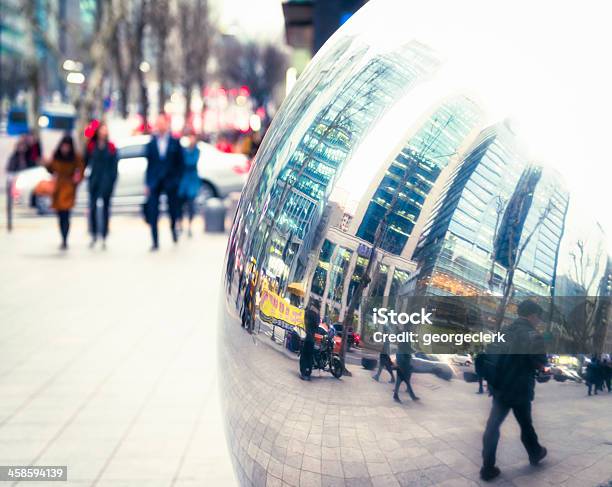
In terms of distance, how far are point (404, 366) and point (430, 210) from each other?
0.41m

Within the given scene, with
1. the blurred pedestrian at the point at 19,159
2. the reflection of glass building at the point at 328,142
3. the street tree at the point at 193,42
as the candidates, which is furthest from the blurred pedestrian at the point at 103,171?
the street tree at the point at 193,42

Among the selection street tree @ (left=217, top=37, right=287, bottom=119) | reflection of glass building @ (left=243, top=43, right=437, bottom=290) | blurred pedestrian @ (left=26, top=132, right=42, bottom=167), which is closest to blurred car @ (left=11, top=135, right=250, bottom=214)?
blurred pedestrian @ (left=26, top=132, right=42, bottom=167)

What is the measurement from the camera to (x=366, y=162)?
2.73 m

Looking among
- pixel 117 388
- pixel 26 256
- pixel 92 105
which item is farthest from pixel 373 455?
pixel 92 105

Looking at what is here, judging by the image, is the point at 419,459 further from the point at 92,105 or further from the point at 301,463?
the point at 92,105

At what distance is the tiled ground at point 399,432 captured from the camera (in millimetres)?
2527

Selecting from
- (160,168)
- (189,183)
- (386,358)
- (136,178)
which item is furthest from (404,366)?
(136,178)

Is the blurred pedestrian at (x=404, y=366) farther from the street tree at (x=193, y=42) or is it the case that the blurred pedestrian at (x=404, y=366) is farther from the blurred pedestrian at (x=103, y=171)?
the street tree at (x=193, y=42)

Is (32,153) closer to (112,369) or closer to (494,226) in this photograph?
(112,369)

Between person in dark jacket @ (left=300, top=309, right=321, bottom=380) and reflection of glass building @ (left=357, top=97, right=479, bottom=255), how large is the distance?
0.26 metres

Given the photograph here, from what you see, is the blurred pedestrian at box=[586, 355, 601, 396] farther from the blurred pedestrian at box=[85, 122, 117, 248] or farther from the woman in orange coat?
the blurred pedestrian at box=[85, 122, 117, 248]

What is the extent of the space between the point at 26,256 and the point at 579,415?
1185 centimetres

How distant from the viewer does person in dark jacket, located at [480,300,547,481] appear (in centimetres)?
254

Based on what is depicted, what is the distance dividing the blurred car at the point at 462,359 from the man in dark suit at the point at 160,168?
11819mm
